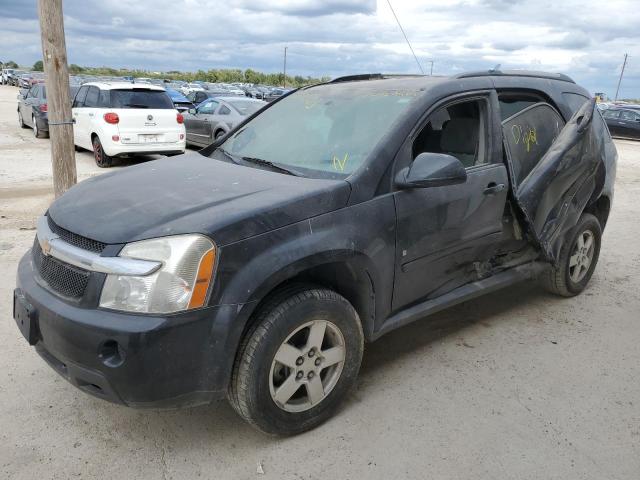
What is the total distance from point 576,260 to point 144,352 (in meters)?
3.66

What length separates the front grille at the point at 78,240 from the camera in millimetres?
2389

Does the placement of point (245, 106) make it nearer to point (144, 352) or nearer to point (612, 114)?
point (144, 352)

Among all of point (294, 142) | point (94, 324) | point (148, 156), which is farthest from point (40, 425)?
point (148, 156)

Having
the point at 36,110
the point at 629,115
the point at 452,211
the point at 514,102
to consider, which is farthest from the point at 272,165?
the point at 629,115

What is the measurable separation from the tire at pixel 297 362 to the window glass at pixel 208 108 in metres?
11.3

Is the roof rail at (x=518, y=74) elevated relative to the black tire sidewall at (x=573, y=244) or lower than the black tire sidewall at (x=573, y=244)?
elevated

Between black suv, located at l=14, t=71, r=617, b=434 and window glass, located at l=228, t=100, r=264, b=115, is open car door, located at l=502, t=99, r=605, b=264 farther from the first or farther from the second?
window glass, located at l=228, t=100, r=264, b=115

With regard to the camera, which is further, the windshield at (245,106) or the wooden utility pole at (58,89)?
the windshield at (245,106)

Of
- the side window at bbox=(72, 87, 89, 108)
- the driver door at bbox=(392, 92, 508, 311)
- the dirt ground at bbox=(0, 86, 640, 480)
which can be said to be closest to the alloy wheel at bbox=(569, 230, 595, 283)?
the dirt ground at bbox=(0, 86, 640, 480)

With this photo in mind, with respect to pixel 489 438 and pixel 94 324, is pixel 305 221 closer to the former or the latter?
pixel 94 324

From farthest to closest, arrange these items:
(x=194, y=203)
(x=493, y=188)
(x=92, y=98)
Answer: (x=92, y=98)
(x=493, y=188)
(x=194, y=203)

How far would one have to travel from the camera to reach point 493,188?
11.5ft

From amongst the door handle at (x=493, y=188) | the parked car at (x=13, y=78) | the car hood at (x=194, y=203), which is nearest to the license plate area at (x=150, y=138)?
the car hood at (x=194, y=203)

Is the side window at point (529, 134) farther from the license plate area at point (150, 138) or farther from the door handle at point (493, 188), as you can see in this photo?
the license plate area at point (150, 138)
